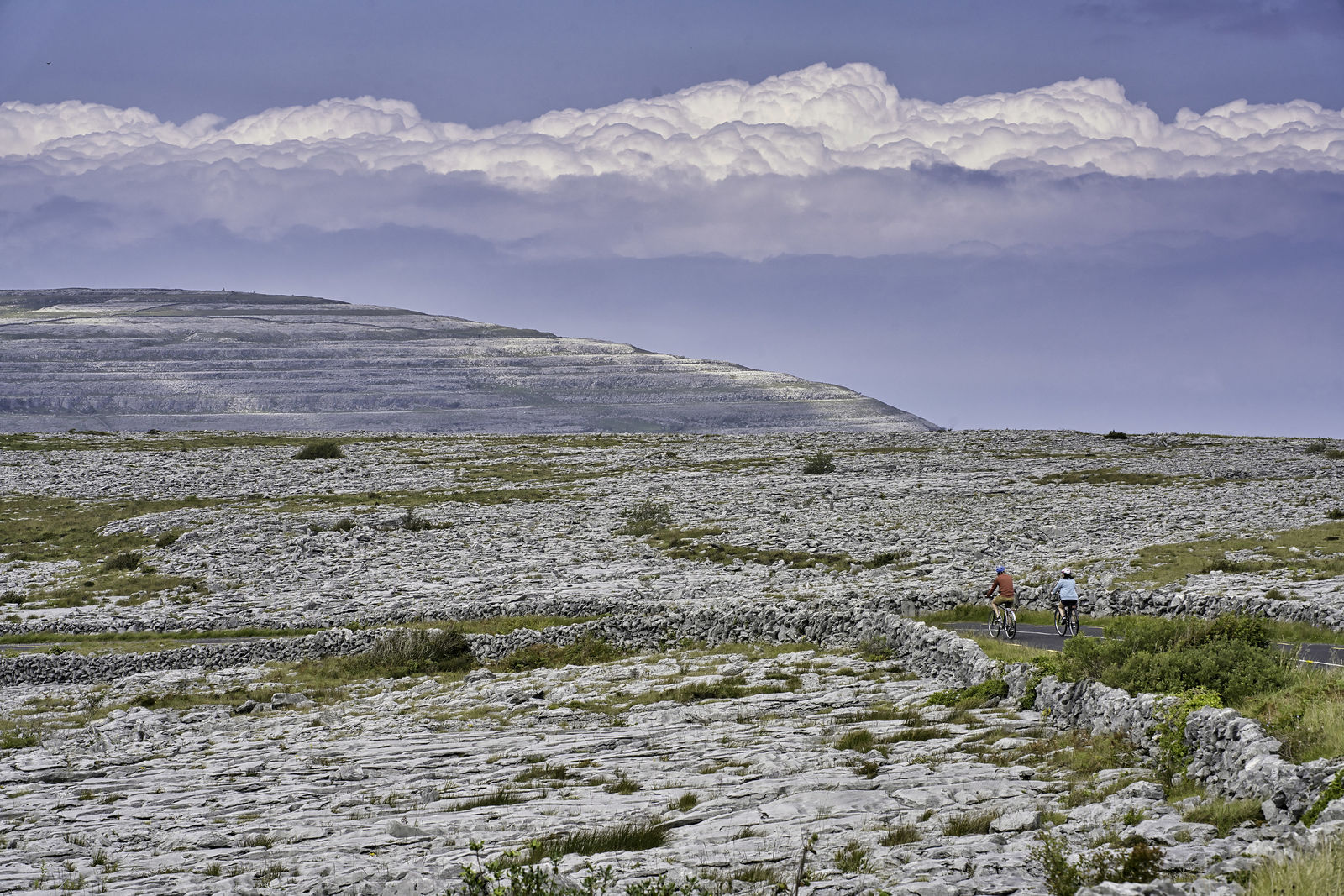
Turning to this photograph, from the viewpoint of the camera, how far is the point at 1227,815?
10.6m

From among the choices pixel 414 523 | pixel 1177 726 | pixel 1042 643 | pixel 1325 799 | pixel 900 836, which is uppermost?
pixel 1325 799

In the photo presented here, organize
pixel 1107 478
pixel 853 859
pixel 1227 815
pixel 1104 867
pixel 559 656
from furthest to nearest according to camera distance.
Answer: pixel 1107 478, pixel 559 656, pixel 853 859, pixel 1227 815, pixel 1104 867

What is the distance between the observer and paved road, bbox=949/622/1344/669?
71.7 feet

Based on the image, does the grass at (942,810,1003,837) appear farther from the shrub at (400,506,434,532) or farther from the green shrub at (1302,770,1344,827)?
the shrub at (400,506,434,532)

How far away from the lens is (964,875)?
10.0 m

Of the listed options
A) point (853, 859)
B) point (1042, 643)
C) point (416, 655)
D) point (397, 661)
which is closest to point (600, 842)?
point (853, 859)

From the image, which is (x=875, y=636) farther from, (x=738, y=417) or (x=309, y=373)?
(x=309, y=373)

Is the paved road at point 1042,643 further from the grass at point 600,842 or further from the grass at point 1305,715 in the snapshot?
the grass at point 600,842

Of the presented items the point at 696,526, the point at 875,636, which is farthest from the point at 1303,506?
the point at 875,636

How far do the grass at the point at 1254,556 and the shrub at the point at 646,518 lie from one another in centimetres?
2559

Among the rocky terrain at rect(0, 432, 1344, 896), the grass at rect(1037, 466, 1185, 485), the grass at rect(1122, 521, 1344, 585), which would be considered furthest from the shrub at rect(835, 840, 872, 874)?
the grass at rect(1037, 466, 1185, 485)

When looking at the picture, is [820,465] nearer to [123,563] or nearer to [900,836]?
[123,563]

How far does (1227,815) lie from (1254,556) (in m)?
34.1

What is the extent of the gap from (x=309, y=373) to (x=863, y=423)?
109 meters
